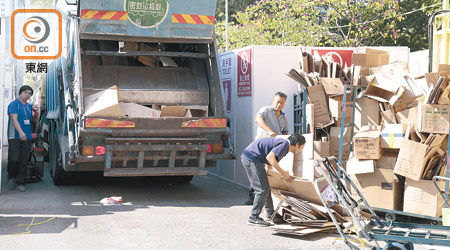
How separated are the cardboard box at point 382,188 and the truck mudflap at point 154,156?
93.2 inches

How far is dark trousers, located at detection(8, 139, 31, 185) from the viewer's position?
9.48 meters

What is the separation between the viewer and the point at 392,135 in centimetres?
740

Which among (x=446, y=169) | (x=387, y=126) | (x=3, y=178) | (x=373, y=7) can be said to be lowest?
(x=3, y=178)

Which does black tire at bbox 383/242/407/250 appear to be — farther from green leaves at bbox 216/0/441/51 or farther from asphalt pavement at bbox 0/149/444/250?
green leaves at bbox 216/0/441/51

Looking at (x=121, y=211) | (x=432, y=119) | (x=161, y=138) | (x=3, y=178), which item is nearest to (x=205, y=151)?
(x=161, y=138)

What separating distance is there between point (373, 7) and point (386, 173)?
10.1 m

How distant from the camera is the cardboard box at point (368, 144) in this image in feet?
24.4

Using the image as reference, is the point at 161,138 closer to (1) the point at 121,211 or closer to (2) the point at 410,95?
(1) the point at 121,211

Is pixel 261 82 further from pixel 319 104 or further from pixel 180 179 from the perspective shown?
pixel 180 179

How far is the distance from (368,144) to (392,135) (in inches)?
12.1

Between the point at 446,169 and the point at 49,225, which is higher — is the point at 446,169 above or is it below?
above

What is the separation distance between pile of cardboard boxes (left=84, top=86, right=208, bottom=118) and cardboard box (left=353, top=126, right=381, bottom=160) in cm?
264

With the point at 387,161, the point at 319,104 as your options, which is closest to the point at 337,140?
the point at 319,104

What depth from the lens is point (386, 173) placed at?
294 inches
